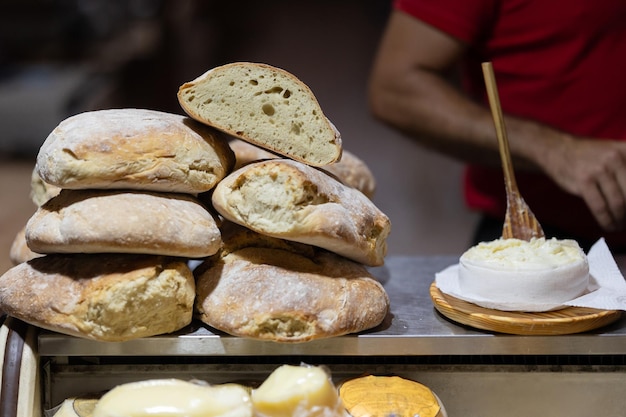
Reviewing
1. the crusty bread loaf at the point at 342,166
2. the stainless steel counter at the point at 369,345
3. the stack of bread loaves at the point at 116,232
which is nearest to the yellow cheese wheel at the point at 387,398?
the stainless steel counter at the point at 369,345

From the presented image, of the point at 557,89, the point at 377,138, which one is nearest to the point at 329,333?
the point at 557,89

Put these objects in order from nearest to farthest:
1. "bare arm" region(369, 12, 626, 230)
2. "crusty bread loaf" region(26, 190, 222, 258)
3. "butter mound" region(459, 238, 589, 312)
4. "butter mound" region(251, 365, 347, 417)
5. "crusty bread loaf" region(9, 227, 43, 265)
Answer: "butter mound" region(251, 365, 347, 417) < "crusty bread loaf" region(26, 190, 222, 258) < "butter mound" region(459, 238, 589, 312) < "crusty bread loaf" region(9, 227, 43, 265) < "bare arm" region(369, 12, 626, 230)

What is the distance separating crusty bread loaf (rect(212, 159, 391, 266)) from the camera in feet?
4.44

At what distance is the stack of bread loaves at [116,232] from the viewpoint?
1304 millimetres

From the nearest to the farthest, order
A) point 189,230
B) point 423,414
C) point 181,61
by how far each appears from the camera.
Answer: point 423,414 → point 189,230 → point 181,61

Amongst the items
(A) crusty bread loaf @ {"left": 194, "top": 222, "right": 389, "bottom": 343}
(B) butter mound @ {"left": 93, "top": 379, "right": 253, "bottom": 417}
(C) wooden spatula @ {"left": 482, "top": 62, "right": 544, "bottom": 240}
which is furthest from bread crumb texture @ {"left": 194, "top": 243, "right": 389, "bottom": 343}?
(C) wooden spatula @ {"left": 482, "top": 62, "right": 544, "bottom": 240}

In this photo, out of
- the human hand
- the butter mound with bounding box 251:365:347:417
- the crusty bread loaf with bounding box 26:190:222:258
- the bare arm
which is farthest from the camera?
the bare arm

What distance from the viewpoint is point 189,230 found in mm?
1335

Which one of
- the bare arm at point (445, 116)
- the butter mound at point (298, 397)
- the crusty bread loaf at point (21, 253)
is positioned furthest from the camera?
the bare arm at point (445, 116)

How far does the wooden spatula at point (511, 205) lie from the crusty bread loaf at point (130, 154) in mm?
625

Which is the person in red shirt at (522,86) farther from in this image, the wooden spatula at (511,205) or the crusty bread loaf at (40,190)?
the crusty bread loaf at (40,190)

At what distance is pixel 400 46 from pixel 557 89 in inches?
20.2

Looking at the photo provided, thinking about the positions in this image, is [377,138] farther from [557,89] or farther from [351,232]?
[351,232]

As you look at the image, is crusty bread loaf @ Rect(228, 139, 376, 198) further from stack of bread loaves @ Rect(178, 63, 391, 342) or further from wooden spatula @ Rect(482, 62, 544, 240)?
wooden spatula @ Rect(482, 62, 544, 240)
